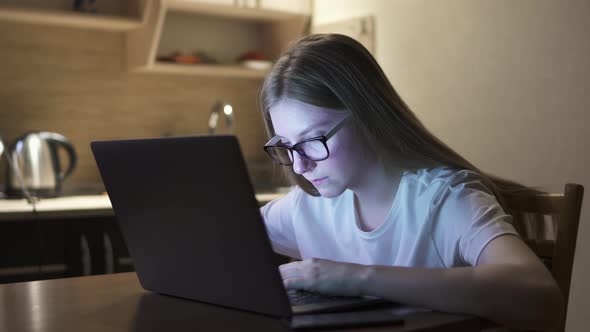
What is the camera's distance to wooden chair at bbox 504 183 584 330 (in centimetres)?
121

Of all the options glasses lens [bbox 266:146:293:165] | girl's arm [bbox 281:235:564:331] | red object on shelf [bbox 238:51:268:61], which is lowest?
red object on shelf [bbox 238:51:268:61]

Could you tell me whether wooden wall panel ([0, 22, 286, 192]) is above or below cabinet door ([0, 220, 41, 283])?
above

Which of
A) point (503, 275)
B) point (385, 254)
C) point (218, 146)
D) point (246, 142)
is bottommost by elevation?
point (246, 142)

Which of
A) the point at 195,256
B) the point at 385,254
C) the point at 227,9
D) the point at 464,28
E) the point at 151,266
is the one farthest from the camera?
the point at 227,9

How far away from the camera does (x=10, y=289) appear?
1189mm

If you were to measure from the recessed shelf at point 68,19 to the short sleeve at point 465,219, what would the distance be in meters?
2.05

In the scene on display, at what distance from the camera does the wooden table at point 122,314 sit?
2.94ft

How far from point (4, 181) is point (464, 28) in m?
1.86

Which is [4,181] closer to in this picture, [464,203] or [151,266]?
[151,266]

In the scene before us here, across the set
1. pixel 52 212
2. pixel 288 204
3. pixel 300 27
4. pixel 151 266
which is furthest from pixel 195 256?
pixel 300 27

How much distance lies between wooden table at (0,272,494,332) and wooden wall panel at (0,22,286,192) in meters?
1.96

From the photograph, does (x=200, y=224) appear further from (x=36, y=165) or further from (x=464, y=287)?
(x=36, y=165)

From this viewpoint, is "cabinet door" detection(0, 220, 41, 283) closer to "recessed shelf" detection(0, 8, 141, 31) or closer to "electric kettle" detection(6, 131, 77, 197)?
"electric kettle" detection(6, 131, 77, 197)

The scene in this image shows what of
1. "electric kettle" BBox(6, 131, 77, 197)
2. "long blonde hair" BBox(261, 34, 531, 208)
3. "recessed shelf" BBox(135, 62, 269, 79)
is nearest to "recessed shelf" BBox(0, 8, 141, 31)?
"recessed shelf" BBox(135, 62, 269, 79)
